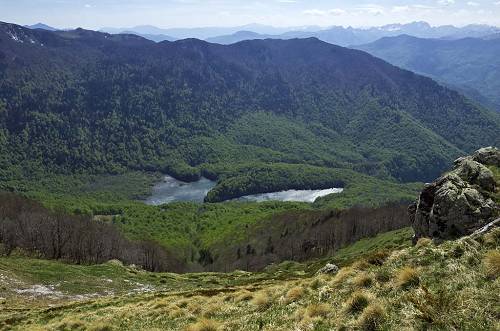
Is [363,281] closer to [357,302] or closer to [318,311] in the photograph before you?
[357,302]

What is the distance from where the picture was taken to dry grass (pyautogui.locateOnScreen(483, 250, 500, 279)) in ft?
73.9

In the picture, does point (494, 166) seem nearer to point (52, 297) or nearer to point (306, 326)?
point (306, 326)

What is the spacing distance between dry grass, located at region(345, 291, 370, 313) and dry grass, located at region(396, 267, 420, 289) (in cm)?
203

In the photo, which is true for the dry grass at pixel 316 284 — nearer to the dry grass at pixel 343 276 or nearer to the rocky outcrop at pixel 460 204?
the dry grass at pixel 343 276

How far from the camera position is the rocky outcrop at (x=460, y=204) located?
51.2 m

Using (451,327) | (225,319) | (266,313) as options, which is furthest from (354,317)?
(225,319)

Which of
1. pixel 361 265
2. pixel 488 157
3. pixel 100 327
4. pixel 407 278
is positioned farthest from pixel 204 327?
pixel 488 157

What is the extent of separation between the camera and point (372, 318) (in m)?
21.3

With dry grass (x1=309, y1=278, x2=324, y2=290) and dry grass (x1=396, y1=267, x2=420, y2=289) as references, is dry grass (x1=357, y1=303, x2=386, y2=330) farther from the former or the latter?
dry grass (x1=309, y1=278, x2=324, y2=290)

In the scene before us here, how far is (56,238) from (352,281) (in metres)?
142

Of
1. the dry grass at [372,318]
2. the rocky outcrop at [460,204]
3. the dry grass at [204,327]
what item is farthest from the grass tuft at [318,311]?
the rocky outcrop at [460,204]

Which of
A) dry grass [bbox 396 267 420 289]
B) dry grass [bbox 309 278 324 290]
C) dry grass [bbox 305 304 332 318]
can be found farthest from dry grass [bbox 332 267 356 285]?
dry grass [bbox 396 267 420 289]

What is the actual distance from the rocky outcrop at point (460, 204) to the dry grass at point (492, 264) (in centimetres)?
2792

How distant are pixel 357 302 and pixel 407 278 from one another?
310 cm
